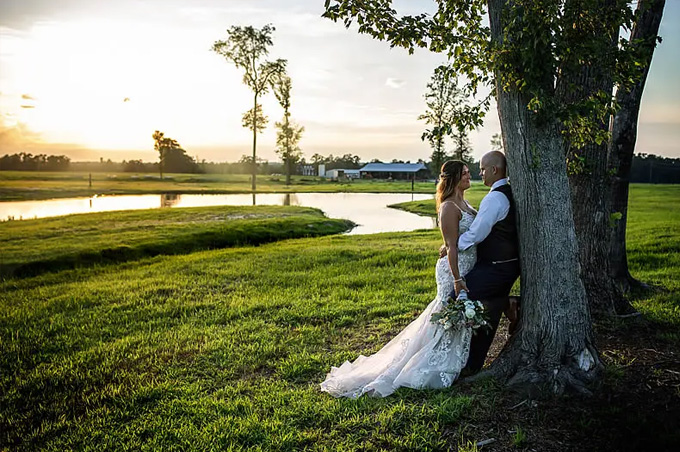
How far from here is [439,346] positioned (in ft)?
16.9

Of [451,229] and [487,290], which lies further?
[487,290]

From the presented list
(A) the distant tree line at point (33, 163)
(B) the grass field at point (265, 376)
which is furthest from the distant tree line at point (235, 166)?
(B) the grass field at point (265, 376)

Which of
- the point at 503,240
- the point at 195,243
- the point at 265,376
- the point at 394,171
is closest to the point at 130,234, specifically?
the point at 195,243

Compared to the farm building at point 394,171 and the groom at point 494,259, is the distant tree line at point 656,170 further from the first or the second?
the groom at point 494,259

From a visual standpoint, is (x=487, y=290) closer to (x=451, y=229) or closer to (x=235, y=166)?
(x=451, y=229)

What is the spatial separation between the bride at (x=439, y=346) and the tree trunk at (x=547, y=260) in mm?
573

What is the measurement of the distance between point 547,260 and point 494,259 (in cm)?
58

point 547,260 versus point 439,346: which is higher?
point 547,260

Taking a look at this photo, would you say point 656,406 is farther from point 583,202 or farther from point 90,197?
point 90,197

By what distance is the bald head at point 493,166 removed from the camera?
5.31 metres

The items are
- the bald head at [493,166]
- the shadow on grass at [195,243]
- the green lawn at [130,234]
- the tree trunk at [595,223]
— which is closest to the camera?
the bald head at [493,166]

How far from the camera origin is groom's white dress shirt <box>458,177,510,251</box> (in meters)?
4.98

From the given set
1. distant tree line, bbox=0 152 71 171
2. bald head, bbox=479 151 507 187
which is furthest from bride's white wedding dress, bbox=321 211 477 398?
distant tree line, bbox=0 152 71 171

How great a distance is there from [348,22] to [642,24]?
6.11m
